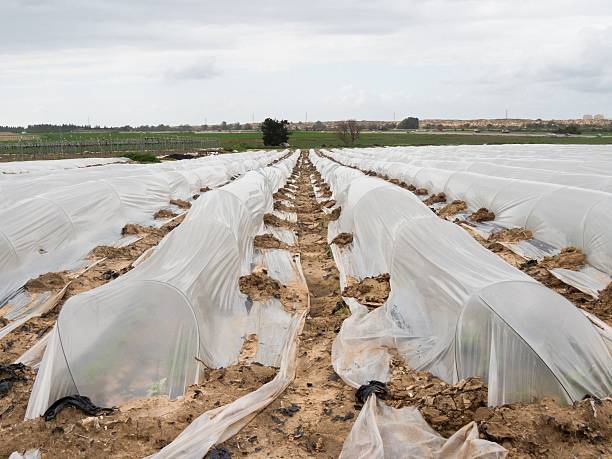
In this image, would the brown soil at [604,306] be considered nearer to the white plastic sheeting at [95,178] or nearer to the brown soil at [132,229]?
the brown soil at [132,229]

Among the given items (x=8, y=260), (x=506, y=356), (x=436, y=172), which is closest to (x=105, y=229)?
(x=8, y=260)

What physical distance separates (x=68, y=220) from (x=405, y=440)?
8603 mm

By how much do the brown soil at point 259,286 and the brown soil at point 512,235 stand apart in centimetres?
479

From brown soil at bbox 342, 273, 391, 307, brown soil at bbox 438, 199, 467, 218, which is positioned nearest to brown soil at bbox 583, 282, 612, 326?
brown soil at bbox 342, 273, 391, 307

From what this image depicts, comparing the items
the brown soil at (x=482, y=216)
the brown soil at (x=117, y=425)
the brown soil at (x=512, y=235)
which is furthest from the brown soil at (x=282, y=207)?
the brown soil at (x=117, y=425)

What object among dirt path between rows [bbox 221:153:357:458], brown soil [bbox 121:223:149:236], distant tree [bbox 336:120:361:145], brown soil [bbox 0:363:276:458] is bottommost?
dirt path between rows [bbox 221:153:357:458]

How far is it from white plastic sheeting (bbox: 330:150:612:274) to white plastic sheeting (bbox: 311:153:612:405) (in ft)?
9.68

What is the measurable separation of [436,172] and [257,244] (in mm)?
9219

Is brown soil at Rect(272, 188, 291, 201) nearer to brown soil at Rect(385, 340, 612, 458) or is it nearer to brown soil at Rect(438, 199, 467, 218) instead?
brown soil at Rect(438, 199, 467, 218)

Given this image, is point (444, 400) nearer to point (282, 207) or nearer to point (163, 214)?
point (163, 214)

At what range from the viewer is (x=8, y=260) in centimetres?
807

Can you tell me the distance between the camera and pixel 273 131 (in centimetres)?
6362

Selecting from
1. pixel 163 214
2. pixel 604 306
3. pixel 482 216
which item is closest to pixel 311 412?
pixel 604 306

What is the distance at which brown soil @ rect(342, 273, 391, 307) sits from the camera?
6.90 meters
